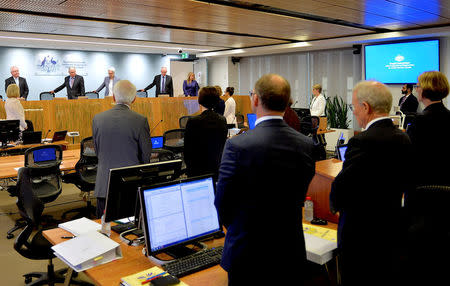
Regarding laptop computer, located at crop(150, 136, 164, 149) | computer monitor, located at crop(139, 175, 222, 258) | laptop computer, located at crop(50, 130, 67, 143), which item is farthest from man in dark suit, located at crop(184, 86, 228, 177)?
laptop computer, located at crop(50, 130, 67, 143)

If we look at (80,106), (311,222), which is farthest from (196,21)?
(311,222)

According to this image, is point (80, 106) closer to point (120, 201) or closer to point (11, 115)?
point (11, 115)

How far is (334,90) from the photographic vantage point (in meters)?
13.4

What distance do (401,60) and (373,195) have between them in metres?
9.93

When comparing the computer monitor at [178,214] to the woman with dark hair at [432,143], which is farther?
the woman with dark hair at [432,143]

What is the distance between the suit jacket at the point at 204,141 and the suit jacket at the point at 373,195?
190cm

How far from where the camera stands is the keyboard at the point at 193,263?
212 centimetres

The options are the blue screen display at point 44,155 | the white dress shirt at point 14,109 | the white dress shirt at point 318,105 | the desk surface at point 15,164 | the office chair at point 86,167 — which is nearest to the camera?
the desk surface at point 15,164

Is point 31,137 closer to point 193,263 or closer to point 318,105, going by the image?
point 193,263

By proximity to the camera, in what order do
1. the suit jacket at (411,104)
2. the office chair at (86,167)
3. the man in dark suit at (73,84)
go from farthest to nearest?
the man in dark suit at (73,84), the suit jacket at (411,104), the office chair at (86,167)

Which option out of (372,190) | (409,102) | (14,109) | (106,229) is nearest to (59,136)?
(14,109)

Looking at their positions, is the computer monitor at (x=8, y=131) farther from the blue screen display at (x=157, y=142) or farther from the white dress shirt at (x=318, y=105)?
the white dress shirt at (x=318, y=105)

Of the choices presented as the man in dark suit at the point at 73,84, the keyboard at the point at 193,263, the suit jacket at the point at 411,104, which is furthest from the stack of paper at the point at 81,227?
the suit jacket at the point at 411,104

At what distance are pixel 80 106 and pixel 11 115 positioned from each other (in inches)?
67.1
